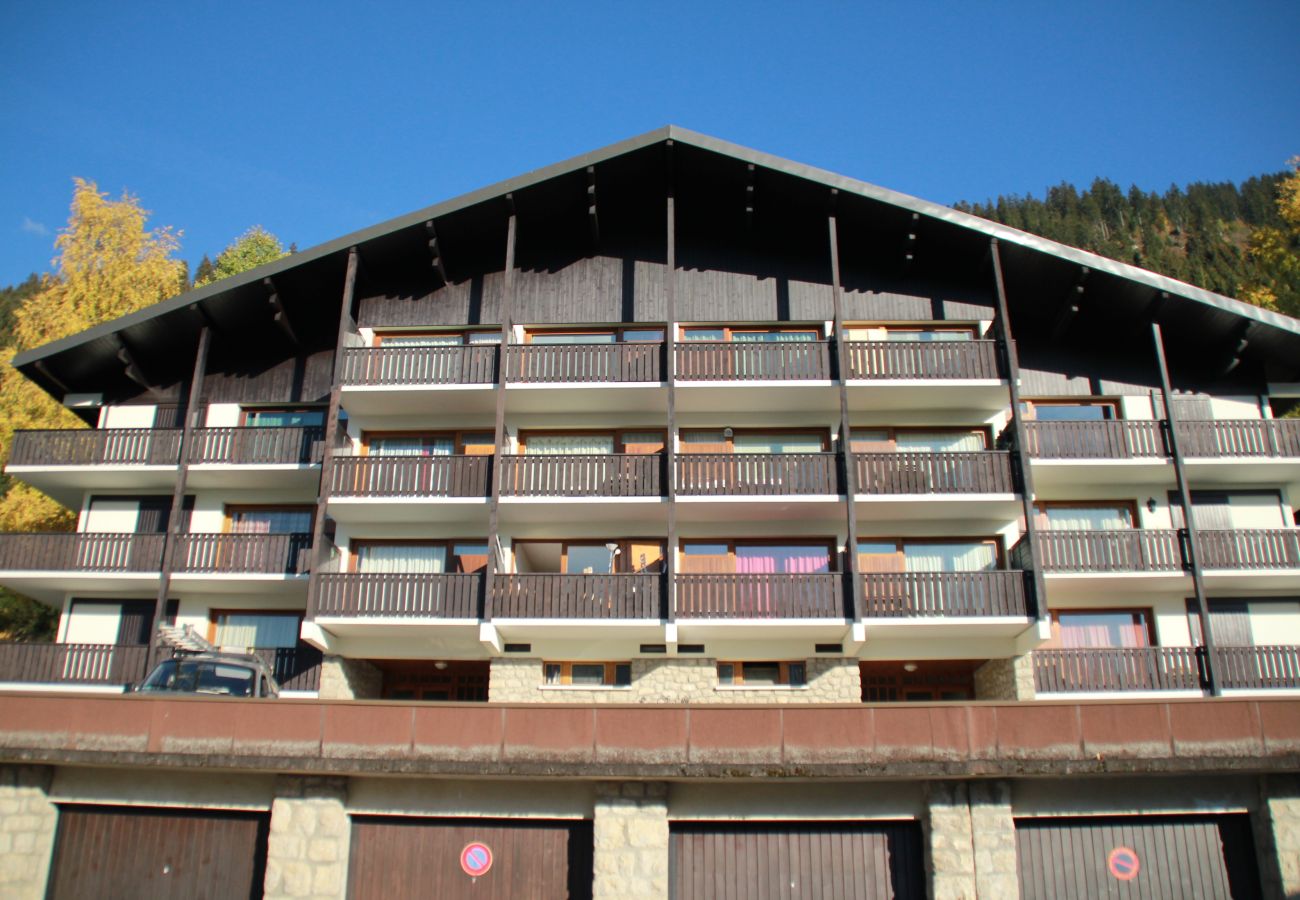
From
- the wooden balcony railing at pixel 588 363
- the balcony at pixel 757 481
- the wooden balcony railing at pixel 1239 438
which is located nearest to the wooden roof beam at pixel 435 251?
the wooden balcony railing at pixel 588 363

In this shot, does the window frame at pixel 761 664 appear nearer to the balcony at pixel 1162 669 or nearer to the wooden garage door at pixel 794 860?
the balcony at pixel 1162 669

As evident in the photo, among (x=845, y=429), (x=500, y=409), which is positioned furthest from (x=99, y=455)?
(x=845, y=429)

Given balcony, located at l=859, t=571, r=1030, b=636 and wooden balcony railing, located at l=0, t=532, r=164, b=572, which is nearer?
balcony, located at l=859, t=571, r=1030, b=636

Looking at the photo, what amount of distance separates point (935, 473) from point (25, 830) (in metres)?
18.6

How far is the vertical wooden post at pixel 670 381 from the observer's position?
23.8 metres

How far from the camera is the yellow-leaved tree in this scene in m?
35.9

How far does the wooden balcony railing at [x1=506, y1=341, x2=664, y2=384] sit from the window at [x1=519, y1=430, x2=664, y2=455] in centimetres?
172

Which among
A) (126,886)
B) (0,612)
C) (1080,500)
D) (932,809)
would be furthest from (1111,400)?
(0,612)

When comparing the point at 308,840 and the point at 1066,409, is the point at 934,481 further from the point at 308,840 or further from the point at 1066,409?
the point at 308,840

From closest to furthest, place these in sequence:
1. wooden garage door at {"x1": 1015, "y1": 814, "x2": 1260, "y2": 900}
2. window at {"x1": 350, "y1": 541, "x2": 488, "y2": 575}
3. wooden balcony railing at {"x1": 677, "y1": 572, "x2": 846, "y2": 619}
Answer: wooden garage door at {"x1": 1015, "y1": 814, "x2": 1260, "y2": 900}, wooden balcony railing at {"x1": 677, "y1": 572, "x2": 846, "y2": 619}, window at {"x1": 350, "y1": 541, "x2": 488, "y2": 575}

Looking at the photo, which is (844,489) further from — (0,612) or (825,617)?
(0,612)

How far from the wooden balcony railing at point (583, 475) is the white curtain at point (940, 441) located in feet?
19.9

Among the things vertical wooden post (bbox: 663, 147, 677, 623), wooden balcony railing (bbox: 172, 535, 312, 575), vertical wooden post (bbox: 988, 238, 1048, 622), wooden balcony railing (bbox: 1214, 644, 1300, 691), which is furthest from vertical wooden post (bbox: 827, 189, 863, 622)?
wooden balcony railing (bbox: 172, 535, 312, 575)

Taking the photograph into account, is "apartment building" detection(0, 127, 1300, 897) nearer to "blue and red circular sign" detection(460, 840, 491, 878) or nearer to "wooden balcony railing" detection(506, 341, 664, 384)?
"wooden balcony railing" detection(506, 341, 664, 384)
